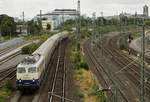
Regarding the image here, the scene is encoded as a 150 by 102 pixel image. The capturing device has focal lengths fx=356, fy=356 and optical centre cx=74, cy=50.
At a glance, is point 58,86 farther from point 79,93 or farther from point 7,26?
point 7,26

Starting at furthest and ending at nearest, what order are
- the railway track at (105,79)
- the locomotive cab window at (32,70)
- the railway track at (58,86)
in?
1. the locomotive cab window at (32,70)
2. the railway track at (105,79)
3. the railway track at (58,86)

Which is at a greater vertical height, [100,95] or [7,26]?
[7,26]

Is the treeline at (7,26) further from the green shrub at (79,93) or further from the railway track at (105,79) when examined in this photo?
the green shrub at (79,93)

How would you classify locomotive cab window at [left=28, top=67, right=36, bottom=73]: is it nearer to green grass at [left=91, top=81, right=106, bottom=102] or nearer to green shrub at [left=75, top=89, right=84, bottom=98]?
green shrub at [left=75, top=89, right=84, bottom=98]

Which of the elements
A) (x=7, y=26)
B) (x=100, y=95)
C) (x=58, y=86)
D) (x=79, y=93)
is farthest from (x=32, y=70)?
(x=7, y=26)

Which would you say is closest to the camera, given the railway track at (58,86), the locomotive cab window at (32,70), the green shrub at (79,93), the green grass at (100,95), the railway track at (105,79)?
the green grass at (100,95)

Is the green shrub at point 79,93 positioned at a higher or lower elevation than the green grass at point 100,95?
lower

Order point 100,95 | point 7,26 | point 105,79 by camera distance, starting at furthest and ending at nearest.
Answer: point 7,26 < point 105,79 < point 100,95

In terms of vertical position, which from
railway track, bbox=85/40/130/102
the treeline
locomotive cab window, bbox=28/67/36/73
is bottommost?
railway track, bbox=85/40/130/102

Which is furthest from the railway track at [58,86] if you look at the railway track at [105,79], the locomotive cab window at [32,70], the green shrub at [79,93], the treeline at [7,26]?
the treeline at [7,26]

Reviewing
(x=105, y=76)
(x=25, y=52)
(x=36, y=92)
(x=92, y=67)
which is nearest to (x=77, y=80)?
(x=105, y=76)

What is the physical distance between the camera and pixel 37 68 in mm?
31250

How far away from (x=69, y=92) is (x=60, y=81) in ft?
18.5

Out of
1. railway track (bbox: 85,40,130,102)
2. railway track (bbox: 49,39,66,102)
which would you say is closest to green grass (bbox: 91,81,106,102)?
railway track (bbox: 85,40,130,102)
